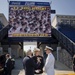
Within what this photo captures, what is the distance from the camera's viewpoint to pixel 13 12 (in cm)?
2991

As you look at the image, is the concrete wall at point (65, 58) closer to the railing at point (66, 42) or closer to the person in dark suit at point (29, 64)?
the railing at point (66, 42)

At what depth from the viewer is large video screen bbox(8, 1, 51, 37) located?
29797mm

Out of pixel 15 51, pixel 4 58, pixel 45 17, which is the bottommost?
pixel 15 51

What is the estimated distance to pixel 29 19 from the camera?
30.2m

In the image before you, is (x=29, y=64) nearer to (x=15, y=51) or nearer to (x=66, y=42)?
(x=66, y=42)

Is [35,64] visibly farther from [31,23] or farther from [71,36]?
[71,36]

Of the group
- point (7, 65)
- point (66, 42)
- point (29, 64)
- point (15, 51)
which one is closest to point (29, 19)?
point (66, 42)

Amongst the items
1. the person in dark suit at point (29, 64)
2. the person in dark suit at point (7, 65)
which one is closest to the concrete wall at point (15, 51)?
the person in dark suit at point (7, 65)

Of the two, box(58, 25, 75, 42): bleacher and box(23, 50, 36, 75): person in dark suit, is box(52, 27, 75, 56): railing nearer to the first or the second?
box(58, 25, 75, 42): bleacher

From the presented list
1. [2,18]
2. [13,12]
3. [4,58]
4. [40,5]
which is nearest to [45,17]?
[40,5]

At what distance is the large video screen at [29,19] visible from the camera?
1173 inches

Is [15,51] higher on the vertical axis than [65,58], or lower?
lower

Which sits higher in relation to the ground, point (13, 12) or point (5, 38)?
point (13, 12)

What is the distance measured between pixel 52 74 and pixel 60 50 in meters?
22.3
